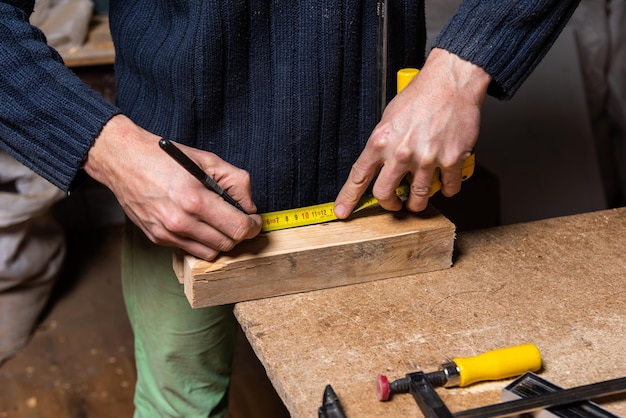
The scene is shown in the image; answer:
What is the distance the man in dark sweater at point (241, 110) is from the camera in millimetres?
1112

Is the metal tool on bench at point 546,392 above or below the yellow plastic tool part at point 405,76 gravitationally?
below

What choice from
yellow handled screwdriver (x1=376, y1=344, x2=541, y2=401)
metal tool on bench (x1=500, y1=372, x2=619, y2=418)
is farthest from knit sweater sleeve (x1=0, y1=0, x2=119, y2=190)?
metal tool on bench (x1=500, y1=372, x2=619, y2=418)

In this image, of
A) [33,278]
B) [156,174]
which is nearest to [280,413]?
[33,278]

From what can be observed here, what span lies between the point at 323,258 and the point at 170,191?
0.26m

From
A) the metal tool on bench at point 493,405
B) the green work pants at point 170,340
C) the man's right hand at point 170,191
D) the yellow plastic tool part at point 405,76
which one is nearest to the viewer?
the metal tool on bench at point 493,405

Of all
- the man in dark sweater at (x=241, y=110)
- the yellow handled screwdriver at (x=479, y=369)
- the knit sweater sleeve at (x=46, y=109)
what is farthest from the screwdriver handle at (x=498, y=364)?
the knit sweater sleeve at (x=46, y=109)

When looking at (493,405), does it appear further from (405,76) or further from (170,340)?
(170,340)

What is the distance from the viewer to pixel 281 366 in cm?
99

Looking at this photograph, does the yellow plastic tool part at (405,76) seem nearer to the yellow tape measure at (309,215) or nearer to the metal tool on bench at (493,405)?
the yellow tape measure at (309,215)

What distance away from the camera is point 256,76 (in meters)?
1.27

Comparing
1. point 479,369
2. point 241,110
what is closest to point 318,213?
point 241,110

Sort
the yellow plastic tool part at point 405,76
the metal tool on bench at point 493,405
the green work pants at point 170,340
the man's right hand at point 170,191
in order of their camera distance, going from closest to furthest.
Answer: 1. the metal tool on bench at point 493,405
2. the man's right hand at point 170,191
3. the yellow plastic tool part at point 405,76
4. the green work pants at point 170,340

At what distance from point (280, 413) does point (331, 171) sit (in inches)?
49.4

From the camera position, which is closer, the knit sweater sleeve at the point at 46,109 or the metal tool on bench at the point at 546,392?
the metal tool on bench at the point at 546,392
